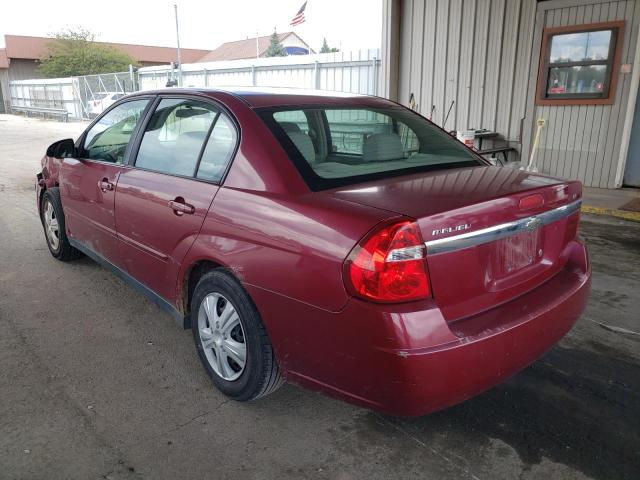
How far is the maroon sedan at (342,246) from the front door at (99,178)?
0.13 m

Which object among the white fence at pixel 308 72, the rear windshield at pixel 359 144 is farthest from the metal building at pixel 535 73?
the rear windshield at pixel 359 144

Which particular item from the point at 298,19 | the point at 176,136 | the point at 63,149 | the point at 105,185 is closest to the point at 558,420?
the point at 176,136

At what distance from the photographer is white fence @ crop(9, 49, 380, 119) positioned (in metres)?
12.7

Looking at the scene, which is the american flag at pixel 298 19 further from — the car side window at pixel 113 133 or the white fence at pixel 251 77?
the car side window at pixel 113 133

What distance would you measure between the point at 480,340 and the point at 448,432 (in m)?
0.71

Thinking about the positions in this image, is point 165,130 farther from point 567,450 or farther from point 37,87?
point 37,87

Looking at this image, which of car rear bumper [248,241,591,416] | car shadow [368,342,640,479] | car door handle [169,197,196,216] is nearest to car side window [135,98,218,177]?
car door handle [169,197,196,216]

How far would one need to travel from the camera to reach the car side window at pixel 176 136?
3.02 metres

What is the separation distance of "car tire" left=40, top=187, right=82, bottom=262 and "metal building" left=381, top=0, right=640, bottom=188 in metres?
7.19

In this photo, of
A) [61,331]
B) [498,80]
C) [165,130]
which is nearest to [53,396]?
[61,331]

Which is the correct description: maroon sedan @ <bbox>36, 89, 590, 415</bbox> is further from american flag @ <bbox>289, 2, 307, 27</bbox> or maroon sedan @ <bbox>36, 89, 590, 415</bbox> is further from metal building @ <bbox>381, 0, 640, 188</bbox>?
american flag @ <bbox>289, 2, 307, 27</bbox>

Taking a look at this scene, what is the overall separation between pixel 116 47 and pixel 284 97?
164 ft

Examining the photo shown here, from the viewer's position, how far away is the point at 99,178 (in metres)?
3.82

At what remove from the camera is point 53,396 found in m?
2.88
